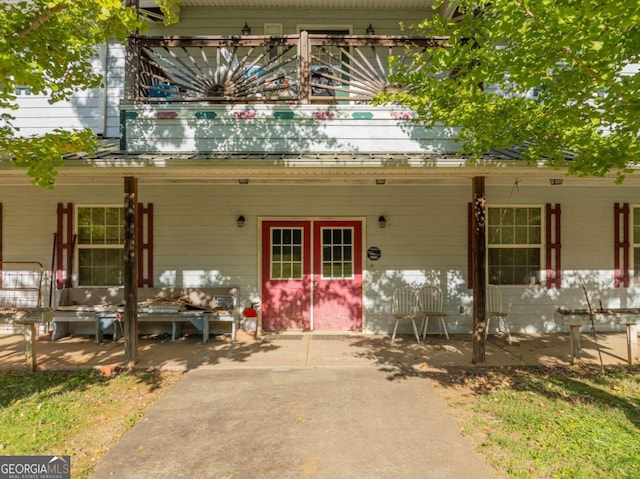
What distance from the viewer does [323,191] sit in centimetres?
752

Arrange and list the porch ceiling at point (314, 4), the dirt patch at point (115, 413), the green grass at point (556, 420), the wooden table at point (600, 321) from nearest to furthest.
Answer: the green grass at point (556, 420)
the dirt patch at point (115, 413)
the wooden table at point (600, 321)
the porch ceiling at point (314, 4)

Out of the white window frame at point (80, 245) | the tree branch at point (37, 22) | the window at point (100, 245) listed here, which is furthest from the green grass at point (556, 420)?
the white window frame at point (80, 245)

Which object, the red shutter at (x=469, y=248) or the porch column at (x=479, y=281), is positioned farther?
the red shutter at (x=469, y=248)

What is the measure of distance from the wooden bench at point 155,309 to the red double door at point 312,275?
31.6 inches

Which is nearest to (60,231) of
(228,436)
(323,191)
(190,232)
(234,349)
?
(190,232)

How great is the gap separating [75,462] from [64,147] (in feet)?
11.1

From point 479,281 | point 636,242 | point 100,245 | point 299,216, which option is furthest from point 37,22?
point 636,242

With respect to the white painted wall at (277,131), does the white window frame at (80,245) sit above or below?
below

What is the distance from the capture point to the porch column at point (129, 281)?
5508 millimetres

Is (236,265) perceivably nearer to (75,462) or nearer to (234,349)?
(234,349)

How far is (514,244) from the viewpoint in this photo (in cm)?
765

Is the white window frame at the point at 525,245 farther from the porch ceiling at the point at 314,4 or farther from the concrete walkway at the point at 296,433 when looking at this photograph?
the porch ceiling at the point at 314,4

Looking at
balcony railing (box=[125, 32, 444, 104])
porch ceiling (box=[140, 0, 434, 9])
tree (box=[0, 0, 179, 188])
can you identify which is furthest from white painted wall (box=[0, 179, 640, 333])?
porch ceiling (box=[140, 0, 434, 9])

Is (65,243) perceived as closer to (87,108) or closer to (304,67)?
(87,108)
